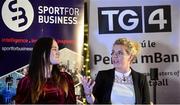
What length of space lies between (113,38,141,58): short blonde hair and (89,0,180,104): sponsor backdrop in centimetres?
5

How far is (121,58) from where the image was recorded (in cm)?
354

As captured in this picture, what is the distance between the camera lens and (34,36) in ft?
11.4

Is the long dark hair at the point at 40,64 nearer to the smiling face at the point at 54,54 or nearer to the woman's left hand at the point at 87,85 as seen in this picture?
the smiling face at the point at 54,54

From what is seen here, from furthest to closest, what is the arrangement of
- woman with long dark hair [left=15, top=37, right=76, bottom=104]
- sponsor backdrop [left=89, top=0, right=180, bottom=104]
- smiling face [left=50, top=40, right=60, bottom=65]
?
1. sponsor backdrop [left=89, top=0, right=180, bottom=104]
2. smiling face [left=50, top=40, right=60, bottom=65]
3. woman with long dark hair [left=15, top=37, right=76, bottom=104]

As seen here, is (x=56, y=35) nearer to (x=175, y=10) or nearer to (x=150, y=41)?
(x=150, y=41)

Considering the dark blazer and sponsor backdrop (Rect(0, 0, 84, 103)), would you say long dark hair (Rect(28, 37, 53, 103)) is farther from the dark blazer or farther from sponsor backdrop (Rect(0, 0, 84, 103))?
the dark blazer

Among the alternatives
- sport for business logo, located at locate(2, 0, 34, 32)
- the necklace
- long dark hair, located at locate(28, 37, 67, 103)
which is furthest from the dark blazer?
sport for business logo, located at locate(2, 0, 34, 32)

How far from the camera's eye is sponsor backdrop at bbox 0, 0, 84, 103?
11.2ft

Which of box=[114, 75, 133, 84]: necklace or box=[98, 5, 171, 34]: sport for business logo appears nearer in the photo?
box=[114, 75, 133, 84]: necklace

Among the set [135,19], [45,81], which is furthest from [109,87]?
[135,19]

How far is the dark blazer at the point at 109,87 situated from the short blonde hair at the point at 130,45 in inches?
7.2

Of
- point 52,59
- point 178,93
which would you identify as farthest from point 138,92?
point 52,59

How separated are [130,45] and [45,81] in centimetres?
86

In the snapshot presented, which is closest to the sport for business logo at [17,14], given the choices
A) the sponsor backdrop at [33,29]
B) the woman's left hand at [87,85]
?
the sponsor backdrop at [33,29]
